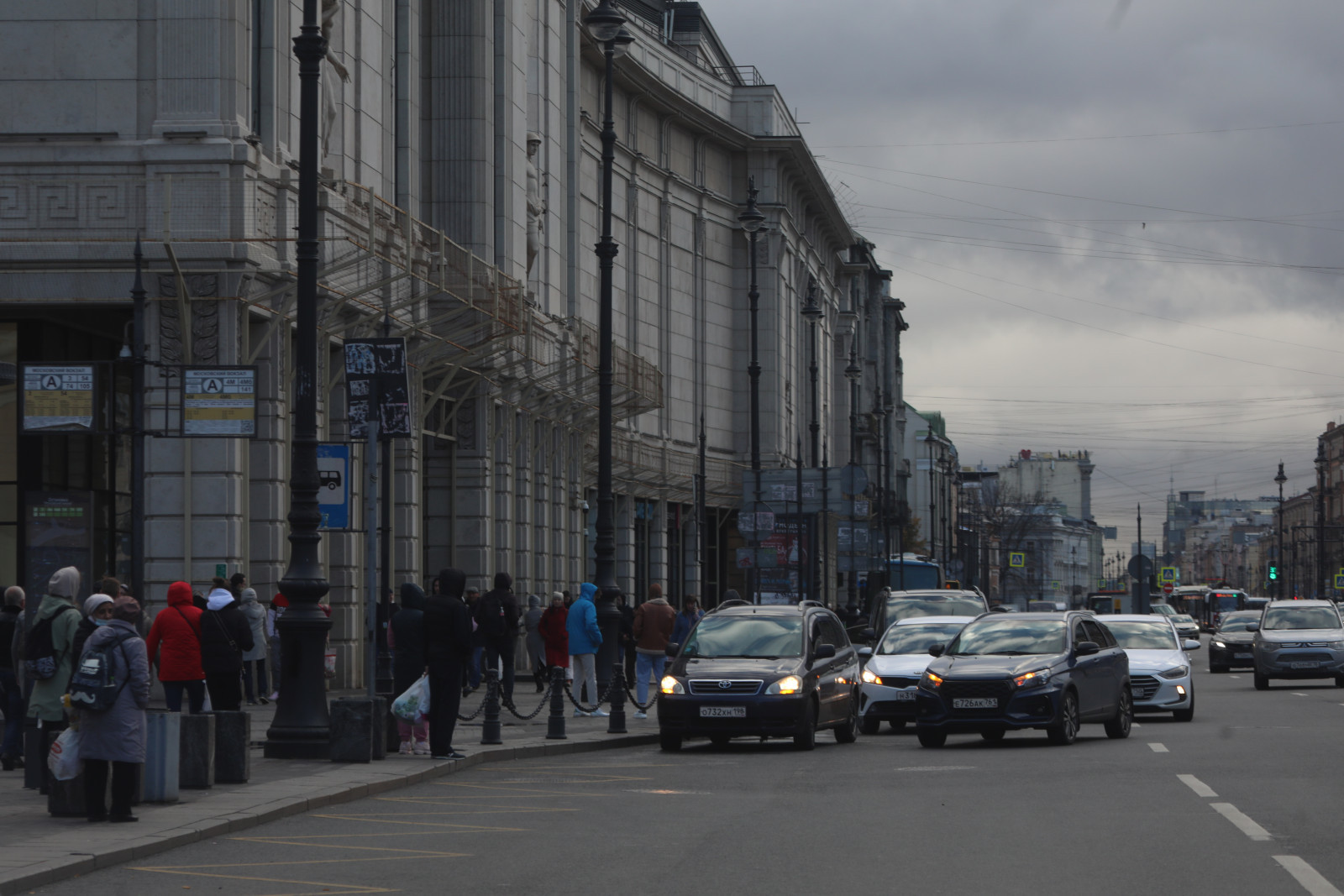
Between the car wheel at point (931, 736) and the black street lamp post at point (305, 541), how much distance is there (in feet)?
23.1

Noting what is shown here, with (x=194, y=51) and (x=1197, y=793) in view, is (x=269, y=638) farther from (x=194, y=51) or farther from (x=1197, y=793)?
(x=1197, y=793)

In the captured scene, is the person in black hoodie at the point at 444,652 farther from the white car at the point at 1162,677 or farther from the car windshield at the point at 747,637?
the white car at the point at 1162,677

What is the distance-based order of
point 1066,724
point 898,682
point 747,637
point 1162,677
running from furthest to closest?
point 1162,677, point 898,682, point 747,637, point 1066,724

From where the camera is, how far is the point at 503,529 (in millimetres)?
40469

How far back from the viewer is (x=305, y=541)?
17688 mm

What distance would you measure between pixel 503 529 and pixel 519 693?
8376mm

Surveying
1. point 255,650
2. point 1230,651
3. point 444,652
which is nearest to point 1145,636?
point 255,650

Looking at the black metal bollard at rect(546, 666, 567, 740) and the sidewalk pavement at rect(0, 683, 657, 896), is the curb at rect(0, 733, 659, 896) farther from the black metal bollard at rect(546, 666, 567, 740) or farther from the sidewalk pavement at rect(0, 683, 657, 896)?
the black metal bollard at rect(546, 666, 567, 740)

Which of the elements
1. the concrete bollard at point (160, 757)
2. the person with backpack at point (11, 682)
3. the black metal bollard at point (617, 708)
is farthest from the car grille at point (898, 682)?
the concrete bollard at point (160, 757)

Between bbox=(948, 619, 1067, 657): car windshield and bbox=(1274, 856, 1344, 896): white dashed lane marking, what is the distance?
11.2 metres

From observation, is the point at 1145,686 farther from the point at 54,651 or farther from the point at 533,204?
the point at 533,204

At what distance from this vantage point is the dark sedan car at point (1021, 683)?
2145cm

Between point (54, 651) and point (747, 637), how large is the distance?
31.4 feet

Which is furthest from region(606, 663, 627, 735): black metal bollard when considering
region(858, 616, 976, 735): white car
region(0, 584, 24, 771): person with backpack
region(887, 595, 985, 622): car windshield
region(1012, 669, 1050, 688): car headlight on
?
region(887, 595, 985, 622): car windshield
